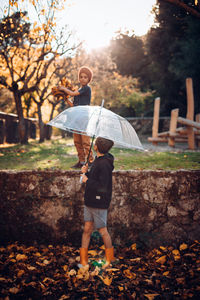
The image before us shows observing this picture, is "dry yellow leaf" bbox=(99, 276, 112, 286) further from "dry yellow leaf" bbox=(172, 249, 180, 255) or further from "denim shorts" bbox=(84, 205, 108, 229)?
"dry yellow leaf" bbox=(172, 249, 180, 255)

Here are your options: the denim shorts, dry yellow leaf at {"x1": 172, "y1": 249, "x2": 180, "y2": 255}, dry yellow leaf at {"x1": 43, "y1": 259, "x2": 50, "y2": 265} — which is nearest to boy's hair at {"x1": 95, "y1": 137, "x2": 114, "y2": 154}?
the denim shorts

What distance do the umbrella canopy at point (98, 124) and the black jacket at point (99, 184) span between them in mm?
360

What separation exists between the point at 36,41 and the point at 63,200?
7043 mm

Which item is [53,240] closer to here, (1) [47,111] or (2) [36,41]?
(2) [36,41]

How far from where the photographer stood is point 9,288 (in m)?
3.01

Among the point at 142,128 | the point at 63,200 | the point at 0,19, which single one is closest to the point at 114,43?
the point at 142,128

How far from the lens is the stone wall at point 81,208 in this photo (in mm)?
4254

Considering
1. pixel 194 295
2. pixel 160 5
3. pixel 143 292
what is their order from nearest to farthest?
pixel 194 295 → pixel 143 292 → pixel 160 5

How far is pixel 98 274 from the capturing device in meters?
3.33

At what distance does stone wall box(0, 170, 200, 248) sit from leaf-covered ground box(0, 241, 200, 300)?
23 centimetres

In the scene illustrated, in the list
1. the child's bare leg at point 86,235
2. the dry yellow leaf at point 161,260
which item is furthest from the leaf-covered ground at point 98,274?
the child's bare leg at point 86,235

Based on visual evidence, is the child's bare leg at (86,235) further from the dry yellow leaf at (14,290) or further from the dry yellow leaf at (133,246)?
the dry yellow leaf at (133,246)

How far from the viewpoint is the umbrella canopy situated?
2.89 metres

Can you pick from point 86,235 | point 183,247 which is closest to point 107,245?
point 86,235
